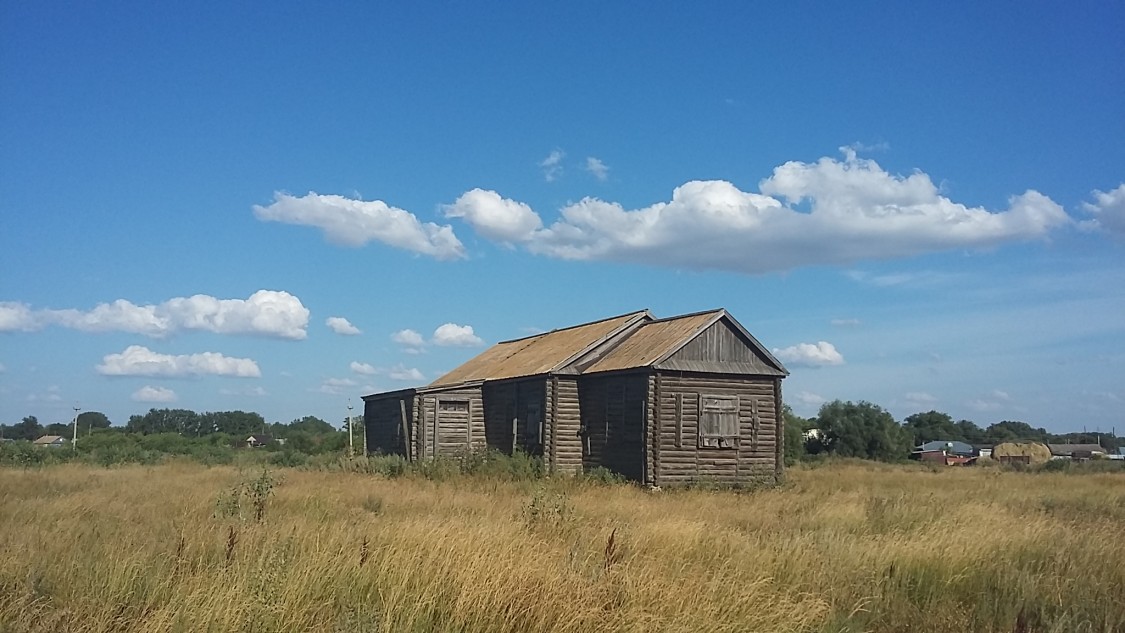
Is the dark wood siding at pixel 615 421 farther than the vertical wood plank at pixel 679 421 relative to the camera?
Yes

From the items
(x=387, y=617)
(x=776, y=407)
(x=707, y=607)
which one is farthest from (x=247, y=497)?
(x=776, y=407)

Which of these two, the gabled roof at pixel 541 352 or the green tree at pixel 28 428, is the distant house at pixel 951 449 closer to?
the gabled roof at pixel 541 352

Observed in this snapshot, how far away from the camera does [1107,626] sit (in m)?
7.00

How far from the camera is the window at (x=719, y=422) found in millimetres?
24484

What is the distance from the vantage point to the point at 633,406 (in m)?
24.9

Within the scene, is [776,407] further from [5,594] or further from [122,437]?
[122,437]

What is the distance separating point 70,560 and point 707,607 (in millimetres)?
4906

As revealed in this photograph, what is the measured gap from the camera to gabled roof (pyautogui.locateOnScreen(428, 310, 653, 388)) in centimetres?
2816

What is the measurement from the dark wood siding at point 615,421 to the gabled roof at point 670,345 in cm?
46

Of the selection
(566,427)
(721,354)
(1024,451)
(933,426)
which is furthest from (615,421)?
(933,426)

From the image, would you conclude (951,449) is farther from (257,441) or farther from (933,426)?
(257,441)

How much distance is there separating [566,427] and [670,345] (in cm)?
446

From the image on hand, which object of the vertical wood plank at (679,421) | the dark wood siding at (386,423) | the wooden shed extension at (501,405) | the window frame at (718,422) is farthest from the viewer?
the dark wood siding at (386,423)

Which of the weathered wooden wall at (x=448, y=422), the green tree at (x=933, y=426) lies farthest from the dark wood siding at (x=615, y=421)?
the green tree at (x=933, y=426)
